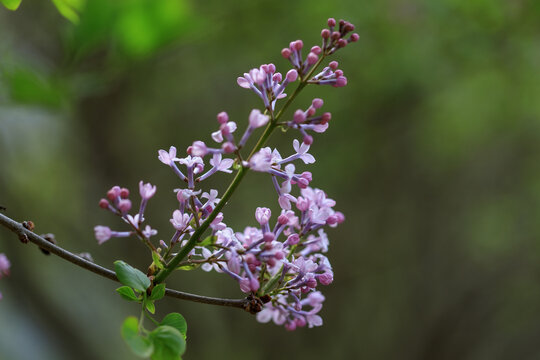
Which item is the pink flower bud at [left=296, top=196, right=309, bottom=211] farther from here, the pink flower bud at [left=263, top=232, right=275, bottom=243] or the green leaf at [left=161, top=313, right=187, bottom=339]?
the green leaf at [left=161, top=313, right=187, bottom=339]

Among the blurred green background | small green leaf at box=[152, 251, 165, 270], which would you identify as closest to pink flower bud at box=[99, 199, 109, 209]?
small green leaf at box=[152, 251, 165, 270]

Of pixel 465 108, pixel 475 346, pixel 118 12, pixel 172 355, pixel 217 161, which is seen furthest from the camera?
pixel 475 346

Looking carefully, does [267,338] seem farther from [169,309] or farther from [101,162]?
[101,162]

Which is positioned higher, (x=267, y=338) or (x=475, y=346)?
(x=475, y=346)

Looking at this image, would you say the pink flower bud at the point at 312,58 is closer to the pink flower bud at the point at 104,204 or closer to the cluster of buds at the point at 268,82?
the cluster of buds at the point at 268,82

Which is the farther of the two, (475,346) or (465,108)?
(475,346)

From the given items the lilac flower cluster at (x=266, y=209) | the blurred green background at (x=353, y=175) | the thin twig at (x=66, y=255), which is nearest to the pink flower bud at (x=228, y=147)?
the lilac flower cluster at (x=266, y=209)

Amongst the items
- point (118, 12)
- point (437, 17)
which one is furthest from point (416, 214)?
point (118, 12)

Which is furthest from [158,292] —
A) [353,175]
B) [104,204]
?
[353,175]
